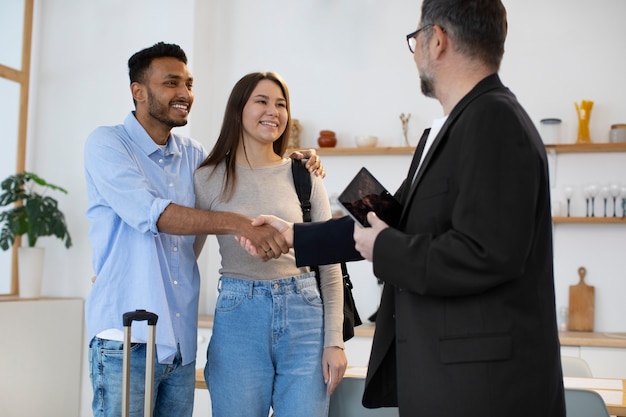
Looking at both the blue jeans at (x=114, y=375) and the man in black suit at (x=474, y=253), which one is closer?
the man in black suit at (x=474, y=253)

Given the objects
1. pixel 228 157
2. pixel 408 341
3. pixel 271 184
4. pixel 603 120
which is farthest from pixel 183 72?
pixel 603 120

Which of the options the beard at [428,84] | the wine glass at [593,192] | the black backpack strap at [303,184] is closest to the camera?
the beard at [428,84]

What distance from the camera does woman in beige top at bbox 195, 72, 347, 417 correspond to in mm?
2102

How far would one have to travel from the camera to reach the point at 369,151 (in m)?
5.02

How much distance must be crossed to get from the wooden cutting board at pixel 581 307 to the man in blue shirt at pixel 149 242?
293 cm

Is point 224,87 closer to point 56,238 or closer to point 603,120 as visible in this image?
point 56,238

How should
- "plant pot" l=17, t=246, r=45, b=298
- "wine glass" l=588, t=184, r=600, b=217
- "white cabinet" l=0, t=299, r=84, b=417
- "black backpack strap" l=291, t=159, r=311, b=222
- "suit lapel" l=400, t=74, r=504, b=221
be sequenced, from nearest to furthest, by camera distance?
"suit lapel" l=400, t=74, r=504, b=221 < "black backpack strap" l=291, t=159, r=311, b=222 < "white cabinet" l=0, t=299, r=84, b=417 < "wine glass" l=588, t=184, r=600, b=217 < "plant pot" l=17, t=246, r=45, b=298

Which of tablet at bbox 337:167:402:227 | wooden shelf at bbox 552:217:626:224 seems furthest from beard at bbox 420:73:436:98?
wooden shelf at bbox 552:217:626:224

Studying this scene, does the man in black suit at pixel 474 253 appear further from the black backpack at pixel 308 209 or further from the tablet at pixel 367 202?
the black backpack at pixel 308 209

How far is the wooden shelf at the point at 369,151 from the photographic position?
4.95m

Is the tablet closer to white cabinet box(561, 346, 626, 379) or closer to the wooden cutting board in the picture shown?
white cabinet box(561, 346, 626, 379)

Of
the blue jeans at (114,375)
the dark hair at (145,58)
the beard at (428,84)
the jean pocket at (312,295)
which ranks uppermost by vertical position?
the dark hair at (145,58)

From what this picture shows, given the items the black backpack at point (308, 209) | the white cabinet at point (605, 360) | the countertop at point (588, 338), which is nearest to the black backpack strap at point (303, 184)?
the black backpack at point (308, 209)

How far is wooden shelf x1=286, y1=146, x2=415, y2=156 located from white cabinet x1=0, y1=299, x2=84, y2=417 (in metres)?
1.85
